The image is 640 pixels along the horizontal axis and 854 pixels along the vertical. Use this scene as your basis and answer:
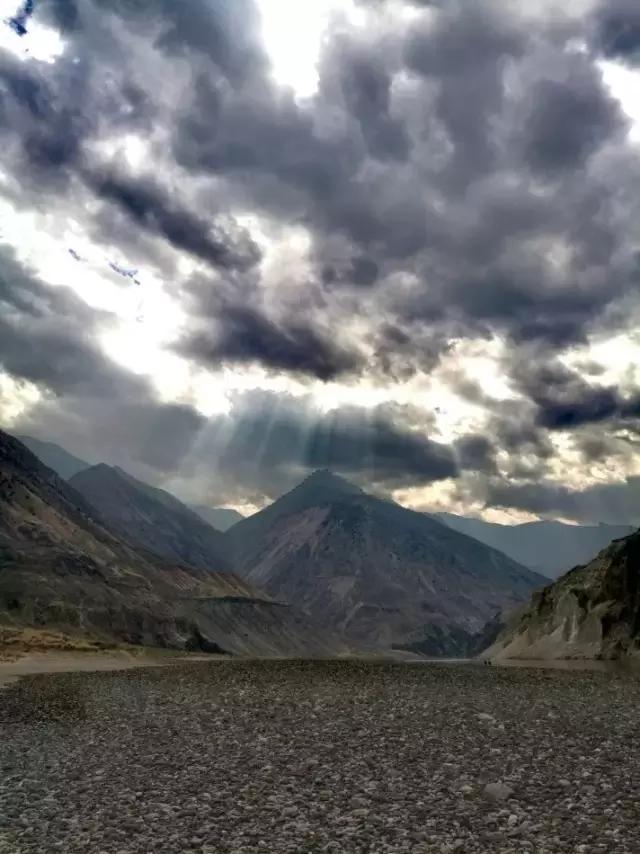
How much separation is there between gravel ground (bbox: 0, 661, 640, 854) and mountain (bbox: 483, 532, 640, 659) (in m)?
70.1

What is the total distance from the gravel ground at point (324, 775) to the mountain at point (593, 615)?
70.1 metres

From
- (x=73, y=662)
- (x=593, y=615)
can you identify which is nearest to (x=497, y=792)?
(x=73, y=662)

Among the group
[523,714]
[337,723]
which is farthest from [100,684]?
[523,714]

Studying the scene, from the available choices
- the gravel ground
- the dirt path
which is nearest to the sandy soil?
the dirt path

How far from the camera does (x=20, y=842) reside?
15.9 m

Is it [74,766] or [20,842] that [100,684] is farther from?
[20,842]

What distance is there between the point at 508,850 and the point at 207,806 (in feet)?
25.5

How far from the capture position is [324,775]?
21.5 metres

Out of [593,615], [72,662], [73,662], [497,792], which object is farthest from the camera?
[593,615]

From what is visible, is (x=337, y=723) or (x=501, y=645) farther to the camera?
(x=501, y=645)

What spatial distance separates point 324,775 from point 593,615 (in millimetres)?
102408

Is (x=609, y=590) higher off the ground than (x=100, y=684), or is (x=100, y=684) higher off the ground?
(x=609, y=590)

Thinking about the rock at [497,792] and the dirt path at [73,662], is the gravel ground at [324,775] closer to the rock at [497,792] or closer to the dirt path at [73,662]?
the rock at [497,792]

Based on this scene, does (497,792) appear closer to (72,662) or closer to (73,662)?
(72,662)
